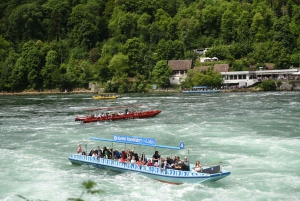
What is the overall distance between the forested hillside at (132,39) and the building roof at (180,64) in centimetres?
473

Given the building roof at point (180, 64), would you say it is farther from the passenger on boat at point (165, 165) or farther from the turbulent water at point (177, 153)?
the passenger on boat at point (165, 165)

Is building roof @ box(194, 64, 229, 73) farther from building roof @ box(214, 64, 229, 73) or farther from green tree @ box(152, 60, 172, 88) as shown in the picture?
green tree @ box(152, 60, 172, 88)

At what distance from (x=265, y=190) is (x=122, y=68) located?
103 meters

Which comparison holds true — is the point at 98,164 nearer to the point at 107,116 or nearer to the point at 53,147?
the point at 53,147

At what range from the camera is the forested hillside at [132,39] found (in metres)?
133

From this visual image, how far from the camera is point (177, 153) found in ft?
150

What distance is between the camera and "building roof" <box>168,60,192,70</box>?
5202 inches

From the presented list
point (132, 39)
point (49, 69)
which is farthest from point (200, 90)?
point (49, 69)

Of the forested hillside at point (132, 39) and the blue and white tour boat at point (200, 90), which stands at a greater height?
the forested hillside at point (132, 39)

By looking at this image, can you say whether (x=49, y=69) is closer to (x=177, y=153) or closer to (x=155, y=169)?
(x=177, y=153)

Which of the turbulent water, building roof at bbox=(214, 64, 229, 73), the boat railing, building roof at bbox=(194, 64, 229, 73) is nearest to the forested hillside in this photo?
building roof at bbox=(214, 64, 229, 73)

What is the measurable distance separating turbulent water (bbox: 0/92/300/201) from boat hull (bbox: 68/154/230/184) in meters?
0.45

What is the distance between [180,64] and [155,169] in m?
99.0

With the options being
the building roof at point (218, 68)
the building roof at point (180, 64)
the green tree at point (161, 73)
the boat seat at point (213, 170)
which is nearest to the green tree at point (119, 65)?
the green tree at point (161, 73)
